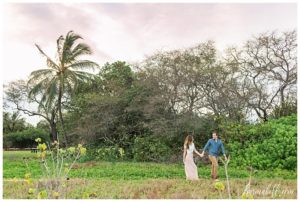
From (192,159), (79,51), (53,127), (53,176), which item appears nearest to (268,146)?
(192,159)

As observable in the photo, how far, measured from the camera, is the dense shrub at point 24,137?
32.2 meters

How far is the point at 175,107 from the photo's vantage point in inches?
683

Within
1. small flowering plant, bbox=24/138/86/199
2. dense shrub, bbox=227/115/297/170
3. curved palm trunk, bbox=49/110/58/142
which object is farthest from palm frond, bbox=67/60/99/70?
small flowering plant, bbox=24/138/86/199

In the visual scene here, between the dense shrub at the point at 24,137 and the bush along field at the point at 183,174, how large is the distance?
13683 millimetres

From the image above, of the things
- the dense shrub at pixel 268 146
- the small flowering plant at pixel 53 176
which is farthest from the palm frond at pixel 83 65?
the small flowering plant at pixel 53 176

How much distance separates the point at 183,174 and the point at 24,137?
72.0 ft

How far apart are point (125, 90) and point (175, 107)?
2660 mm

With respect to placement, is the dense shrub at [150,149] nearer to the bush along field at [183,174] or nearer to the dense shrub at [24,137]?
the bush along field at [183,174]

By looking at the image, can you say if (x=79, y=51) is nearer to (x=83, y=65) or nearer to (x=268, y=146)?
(x=83, y=65)

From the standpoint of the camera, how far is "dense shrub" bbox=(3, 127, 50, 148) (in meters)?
32.2

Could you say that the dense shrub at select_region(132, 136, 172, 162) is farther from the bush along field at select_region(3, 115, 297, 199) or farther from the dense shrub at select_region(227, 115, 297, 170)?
the dense shrub at select_region(227, 115, 297, 170)

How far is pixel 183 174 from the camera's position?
1284cm

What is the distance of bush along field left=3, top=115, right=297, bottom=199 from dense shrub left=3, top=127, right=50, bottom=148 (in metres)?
13.7

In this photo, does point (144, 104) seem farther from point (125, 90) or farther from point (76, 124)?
point (76, 124)
